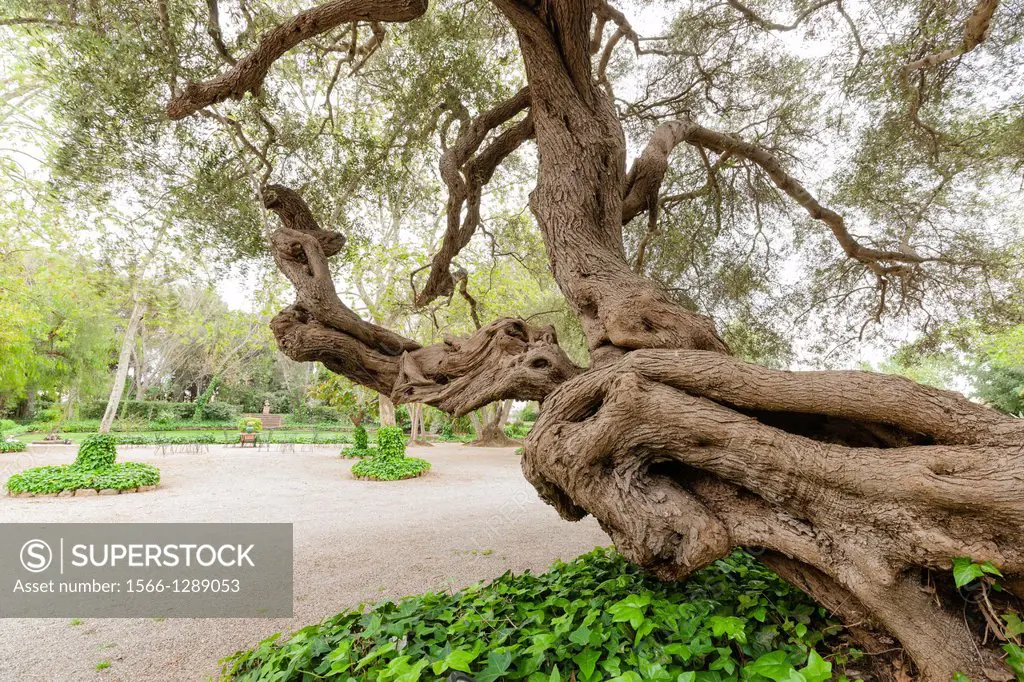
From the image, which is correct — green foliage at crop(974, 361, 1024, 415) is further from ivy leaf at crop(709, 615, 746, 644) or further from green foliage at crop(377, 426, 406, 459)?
ivy leaf at crop(709, 615, 746, 644)

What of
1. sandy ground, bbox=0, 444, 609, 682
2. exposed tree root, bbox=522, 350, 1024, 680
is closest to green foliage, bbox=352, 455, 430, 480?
sandy ground, bbox=0, 444, 609, 682

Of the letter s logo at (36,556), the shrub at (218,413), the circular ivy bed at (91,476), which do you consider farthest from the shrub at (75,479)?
the shrub at (218,413)

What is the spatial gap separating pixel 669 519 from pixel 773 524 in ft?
1.63

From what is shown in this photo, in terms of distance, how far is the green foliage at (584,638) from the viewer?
1.92m

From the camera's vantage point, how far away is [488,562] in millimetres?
4949

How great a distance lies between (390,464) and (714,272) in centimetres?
830

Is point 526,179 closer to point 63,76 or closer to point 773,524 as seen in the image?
point 63,76

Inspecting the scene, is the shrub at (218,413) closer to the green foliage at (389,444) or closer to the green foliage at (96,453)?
the green foliage at (96,453)

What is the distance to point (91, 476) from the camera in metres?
8.16

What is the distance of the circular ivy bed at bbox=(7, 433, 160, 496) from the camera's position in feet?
25.1

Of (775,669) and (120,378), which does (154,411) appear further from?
(775,669)

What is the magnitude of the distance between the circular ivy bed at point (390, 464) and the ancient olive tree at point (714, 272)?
619cm

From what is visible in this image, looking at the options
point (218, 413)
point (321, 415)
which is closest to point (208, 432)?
point (218, 413)

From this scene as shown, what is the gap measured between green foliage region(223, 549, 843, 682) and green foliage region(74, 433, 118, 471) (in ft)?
27.1
